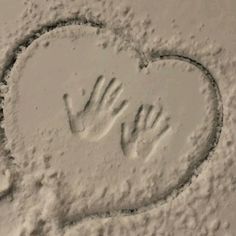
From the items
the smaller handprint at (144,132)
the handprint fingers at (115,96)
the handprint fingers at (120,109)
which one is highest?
the handprint fingers at (115,96)

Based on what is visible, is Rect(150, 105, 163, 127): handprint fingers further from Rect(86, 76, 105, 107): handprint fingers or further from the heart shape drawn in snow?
Rect(86, 76, 105, 107): handprint fingers

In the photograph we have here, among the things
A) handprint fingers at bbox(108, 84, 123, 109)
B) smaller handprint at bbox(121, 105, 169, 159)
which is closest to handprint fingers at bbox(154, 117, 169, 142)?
smaller handprint at bbox(121, 105, 169, 159)

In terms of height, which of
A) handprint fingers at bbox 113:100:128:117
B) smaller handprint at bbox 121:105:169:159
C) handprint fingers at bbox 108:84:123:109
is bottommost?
smaller handprint at bbox 121:105:169:159

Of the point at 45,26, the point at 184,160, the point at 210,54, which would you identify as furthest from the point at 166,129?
the point at 45,26

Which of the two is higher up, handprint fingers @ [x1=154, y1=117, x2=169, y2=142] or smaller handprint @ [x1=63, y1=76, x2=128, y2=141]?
smaller handprint @ [x1=63, y1=76, x2=128, y2=141]

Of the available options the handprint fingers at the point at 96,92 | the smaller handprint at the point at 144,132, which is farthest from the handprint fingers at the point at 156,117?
the handprint fingers at the point at 96,92

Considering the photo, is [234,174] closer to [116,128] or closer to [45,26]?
[116,128]

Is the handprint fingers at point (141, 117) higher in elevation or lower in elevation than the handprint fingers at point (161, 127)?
higher

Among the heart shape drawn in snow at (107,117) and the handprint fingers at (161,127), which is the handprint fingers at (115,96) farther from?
the handprint fingers at (161,127)

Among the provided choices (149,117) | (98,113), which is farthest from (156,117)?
(98,113)
